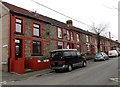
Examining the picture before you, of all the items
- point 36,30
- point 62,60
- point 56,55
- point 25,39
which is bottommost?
point 62,60

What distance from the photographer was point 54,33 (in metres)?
30.6

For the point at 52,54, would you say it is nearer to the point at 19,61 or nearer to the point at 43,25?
the point at 19,61

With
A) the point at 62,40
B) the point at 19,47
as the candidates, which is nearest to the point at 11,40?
the point at 19,47

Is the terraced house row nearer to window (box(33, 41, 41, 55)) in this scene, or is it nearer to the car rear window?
window (box(33, 41, 41, 55))

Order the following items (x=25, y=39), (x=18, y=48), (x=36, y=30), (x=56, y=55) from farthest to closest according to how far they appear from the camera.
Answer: (x=36, y=30) < (x=25, y=39) < (x=18, y=48) < (x=56, y=55)

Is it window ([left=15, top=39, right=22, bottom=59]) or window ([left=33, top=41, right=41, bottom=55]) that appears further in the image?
window ([left=33, top=41, right=41, bottom=55])

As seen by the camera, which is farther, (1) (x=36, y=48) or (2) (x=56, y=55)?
(1) (x=36, y=48)

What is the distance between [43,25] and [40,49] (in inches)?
128

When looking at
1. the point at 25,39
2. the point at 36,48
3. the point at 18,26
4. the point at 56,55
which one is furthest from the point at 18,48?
the point at 56,55

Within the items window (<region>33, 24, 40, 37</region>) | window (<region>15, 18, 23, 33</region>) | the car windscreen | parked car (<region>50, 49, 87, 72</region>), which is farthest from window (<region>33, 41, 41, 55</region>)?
the car windscreen

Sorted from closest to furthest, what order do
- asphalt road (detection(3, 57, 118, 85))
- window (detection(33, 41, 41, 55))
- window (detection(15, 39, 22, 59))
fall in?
asphalt road (detection(3, 57, 118, 85))
window (detection(15, 39, 22, 59))
window (detection(33, 41, 41, 55))

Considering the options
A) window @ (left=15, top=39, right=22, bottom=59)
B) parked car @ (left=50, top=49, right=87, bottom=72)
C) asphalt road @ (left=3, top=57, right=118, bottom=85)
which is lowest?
asphalt road @ (left=3, top=57, right=118, bottom=85)

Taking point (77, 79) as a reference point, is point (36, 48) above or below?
above

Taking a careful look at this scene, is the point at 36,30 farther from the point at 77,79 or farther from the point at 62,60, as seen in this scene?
the point at 77,79
